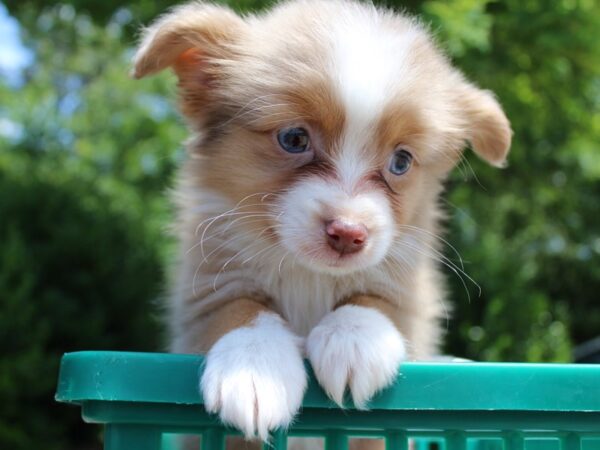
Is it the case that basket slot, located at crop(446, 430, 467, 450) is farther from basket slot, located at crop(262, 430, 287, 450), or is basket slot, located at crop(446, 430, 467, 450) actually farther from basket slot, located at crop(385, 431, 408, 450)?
basket slot, located at crop(262, 430, 287, 450)

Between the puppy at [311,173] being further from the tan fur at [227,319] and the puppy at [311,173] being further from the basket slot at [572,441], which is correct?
the basket slot at [572,441]

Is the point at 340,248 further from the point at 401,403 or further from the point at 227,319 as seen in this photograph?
the point at 401,403

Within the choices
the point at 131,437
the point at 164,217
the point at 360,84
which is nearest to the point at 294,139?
the point at 360,84

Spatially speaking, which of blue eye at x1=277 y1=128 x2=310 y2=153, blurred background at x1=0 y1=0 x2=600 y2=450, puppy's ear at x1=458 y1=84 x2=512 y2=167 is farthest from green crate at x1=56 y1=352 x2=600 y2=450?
blurred background at x1=0 y1=0 x2=600 y2=450

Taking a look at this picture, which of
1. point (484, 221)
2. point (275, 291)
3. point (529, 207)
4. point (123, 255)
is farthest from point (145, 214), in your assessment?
point (275, 291)

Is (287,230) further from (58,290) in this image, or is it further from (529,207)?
(529,207)

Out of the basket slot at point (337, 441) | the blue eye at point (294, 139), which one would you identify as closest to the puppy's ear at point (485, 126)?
the blue eye at point (294, 139)
